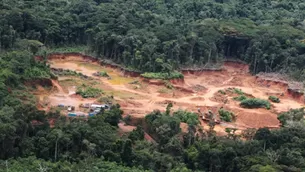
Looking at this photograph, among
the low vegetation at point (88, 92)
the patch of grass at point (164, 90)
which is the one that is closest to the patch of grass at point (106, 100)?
the low vegetation at point (88, 92)

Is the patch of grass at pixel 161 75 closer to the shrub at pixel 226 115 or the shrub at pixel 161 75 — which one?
the shrub at pixel 161 75

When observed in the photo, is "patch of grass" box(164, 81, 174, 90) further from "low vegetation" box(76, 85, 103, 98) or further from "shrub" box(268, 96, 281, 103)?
"shrub" box(268, 96, 281, 103)

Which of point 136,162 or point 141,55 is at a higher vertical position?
point 141,55

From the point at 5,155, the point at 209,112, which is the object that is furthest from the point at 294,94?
the point at 5,155

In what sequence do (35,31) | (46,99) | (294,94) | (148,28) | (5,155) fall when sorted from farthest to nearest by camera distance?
(148,28) < (35,31) < (294,94) < (46,99) < (5,155)

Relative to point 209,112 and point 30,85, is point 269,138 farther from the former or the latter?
point 30,85

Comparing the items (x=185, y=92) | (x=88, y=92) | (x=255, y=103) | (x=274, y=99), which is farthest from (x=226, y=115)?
(x=88, y=92)

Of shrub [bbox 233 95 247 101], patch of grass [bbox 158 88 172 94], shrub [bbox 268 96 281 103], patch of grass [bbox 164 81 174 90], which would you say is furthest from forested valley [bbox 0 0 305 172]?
shrub [bbox 233 95 247 101]
